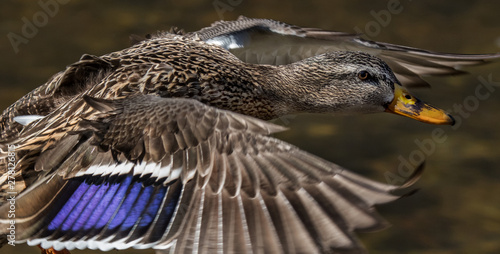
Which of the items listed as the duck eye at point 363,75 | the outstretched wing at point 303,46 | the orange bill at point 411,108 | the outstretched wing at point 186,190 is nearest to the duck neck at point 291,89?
the duck eye at point 363,75

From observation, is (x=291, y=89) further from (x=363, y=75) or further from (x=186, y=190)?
(x=186, y=190)

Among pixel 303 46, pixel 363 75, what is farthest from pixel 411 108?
pixel 303 46

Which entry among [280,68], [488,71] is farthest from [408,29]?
[280,68]

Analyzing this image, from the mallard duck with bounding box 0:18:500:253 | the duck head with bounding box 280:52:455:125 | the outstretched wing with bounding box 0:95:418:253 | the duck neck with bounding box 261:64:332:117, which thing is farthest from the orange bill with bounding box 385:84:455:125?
the outstretched wing with bounding box 0:95:418:253

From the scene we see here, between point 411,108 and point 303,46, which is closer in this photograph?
point 411,108

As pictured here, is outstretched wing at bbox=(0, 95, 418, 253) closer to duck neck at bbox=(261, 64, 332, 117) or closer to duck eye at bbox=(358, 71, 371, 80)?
duck neck at bbox=(261, 64, 332, 117)

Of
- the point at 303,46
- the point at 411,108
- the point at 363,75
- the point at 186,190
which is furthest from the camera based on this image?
the point at 303,46
